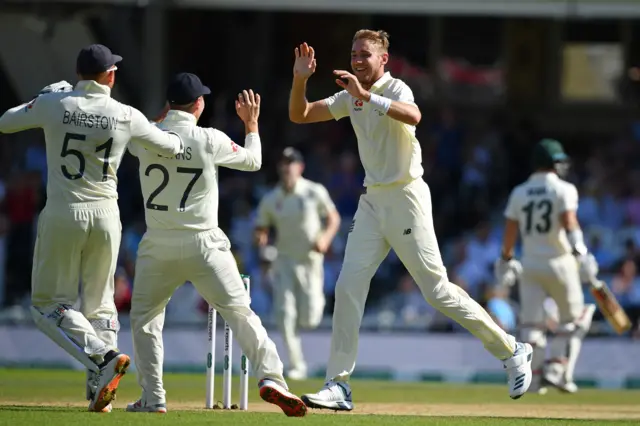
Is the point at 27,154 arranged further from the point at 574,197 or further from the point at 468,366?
the point at 574,197

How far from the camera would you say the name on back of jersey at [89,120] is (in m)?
8.02

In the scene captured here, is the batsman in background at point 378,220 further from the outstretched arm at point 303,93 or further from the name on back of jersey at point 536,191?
the name on back of jersey at point 536,191

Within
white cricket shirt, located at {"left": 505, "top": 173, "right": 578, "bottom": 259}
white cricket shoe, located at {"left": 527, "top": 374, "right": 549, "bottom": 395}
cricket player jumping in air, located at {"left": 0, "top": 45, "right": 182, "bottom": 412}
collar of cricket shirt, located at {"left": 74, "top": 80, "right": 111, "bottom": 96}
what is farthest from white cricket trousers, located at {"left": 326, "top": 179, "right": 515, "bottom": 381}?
white cricket shoe, located at {"left": 527, "top": 374, "right": 549, "bottom": 395}

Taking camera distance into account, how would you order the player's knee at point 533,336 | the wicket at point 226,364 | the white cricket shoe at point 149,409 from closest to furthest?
the white cricket shoe at point 149,409 < the wicket at point 226,364 < the player's knee at point 533,336

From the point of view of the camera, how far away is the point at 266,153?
20391 millimetres

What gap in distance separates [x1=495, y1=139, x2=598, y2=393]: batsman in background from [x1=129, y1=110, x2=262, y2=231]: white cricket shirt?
4.61m

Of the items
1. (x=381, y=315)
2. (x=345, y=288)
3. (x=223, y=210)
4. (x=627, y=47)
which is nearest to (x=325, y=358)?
(x=381, y=315)

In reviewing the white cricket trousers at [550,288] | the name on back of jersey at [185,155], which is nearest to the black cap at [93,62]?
the name on back of jersey at [185,155]

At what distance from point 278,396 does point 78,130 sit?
1.91 m

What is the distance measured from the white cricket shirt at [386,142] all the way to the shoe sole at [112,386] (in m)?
1.89

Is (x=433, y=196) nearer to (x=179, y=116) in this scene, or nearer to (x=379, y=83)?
(x=379, y=83)

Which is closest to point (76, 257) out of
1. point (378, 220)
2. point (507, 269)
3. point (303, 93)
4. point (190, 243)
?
point (190, 243)

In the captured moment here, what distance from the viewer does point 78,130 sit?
8039 millimetres

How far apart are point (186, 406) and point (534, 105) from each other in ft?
46.6
